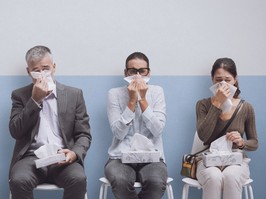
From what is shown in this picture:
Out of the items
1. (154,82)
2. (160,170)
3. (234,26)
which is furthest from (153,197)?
(234,26)

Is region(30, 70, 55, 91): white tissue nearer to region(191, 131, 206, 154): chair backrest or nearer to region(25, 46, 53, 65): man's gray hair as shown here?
region(25, 46, 53, 65): man's gray hair

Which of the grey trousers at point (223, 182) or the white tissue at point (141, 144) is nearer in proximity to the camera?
the grey trousers at point (223, 182)

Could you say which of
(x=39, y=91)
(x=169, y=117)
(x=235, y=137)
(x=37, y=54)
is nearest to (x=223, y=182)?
(x=235, y=137)

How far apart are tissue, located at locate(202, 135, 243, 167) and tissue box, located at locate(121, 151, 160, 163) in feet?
0.92

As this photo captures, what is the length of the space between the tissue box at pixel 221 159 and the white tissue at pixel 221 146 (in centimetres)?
4

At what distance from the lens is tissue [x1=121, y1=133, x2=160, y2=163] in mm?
2602

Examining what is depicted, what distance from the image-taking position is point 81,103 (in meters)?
2.74

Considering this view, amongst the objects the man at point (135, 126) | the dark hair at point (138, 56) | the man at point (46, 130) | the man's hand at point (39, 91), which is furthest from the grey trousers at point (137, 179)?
the dark hair at point (138, 56)

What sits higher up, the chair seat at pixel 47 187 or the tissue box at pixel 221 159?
the tissue box at pixel 221 159

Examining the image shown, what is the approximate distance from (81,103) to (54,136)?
247mm

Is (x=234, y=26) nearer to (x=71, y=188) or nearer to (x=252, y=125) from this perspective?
(x=252, y=125)

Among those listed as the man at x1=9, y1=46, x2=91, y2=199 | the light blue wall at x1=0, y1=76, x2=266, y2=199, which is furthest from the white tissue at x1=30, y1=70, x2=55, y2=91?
the light blue wall at x1=0, y1=76, x2=266, y2=199

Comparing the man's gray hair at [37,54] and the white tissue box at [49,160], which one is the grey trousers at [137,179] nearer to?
the white tissue box at [49,160]

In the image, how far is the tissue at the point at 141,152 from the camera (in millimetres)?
2602
